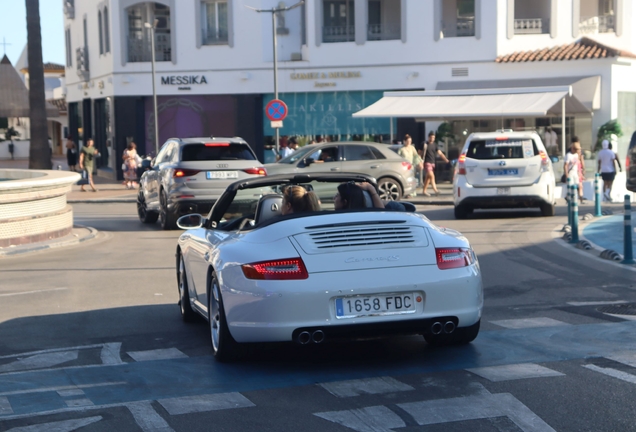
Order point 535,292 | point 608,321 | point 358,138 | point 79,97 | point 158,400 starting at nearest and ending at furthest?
point 158,400 < point 608,321 < point 535,292 < point 358,138 < point 79,97

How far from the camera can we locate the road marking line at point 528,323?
8453 mm

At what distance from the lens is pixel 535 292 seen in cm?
1080

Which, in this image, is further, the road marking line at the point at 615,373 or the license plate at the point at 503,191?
the license plate at the point at 503,191

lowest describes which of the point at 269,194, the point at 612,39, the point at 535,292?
the point at 535,292

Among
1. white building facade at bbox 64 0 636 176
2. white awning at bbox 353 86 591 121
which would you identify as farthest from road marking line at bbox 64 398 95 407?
white building facade at bbox 64 0 636 176

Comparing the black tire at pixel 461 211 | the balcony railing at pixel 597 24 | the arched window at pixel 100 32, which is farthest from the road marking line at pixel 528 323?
the arched window at pixel 100 32

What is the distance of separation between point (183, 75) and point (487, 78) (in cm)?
1203

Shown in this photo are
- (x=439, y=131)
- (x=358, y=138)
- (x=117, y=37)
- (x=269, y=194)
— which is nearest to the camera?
(x=269, y=194)

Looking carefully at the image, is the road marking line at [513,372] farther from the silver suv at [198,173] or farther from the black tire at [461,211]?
the black tire at [461,211]

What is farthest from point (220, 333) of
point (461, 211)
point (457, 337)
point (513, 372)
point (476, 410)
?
point (461, 211)

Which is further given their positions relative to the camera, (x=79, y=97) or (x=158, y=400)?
(x=79, y=97)

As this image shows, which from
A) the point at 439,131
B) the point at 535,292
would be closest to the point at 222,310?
the point at 535,292

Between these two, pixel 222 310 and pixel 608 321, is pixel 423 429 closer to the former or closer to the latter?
pixel 222 310

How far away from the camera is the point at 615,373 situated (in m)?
6.39
